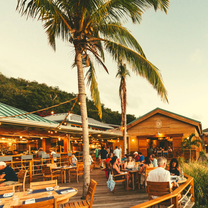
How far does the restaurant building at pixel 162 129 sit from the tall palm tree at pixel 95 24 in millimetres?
13955

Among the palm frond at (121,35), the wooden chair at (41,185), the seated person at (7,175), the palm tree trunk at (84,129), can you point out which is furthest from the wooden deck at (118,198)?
the palm frond at (121,35)

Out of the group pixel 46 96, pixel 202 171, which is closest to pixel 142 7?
pixel 202 171

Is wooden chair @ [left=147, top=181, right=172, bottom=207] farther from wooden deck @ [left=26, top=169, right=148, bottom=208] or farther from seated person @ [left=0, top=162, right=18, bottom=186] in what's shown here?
seated person @ [left=0, top=162, right=18, bottom=186]

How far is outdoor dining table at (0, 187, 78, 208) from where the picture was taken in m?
3.64

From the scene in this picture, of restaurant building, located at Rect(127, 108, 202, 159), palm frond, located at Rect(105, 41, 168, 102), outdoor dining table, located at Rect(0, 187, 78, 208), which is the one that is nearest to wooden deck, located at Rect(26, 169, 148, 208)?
outdoor dining table, located at Rect(0, 187, 78, 208)

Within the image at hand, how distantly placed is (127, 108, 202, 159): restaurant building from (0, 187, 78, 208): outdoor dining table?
15771 mm

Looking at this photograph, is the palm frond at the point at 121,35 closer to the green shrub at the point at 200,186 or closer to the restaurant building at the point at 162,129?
the green shrub at the point at 200,186

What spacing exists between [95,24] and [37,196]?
5.43 m

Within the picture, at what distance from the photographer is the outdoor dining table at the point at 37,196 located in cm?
364

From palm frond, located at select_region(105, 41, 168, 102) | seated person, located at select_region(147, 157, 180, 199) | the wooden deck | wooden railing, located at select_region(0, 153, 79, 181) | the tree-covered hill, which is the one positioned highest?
the tree-covered hill

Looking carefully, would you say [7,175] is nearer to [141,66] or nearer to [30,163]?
[30,163]

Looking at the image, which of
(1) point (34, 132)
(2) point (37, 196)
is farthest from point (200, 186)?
(1) point (34, 132)

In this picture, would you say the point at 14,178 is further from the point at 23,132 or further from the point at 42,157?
the point at 23,132

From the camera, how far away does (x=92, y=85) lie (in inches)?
301
